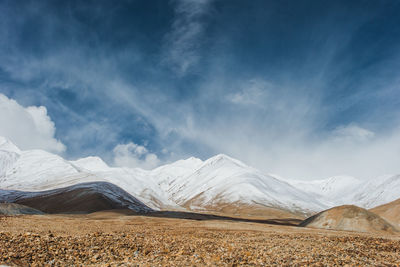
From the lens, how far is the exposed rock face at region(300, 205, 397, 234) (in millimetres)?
60656

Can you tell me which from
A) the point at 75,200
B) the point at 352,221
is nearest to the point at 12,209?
the point at 75,200

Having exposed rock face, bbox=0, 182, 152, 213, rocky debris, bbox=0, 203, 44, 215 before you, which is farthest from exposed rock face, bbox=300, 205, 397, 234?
exposed rock face, bbox=0, 182, 152, 213

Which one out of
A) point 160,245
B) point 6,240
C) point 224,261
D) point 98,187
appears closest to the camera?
point 224,261

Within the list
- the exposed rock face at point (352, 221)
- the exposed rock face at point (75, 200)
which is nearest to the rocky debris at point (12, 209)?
the exposed rock face at point (75, 200)

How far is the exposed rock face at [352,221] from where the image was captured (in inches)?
2388

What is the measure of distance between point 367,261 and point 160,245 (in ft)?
42.8

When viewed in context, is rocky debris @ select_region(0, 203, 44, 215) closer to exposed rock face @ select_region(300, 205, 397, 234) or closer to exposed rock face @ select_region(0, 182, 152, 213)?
exposed rock face @ select_region(0, 182, 152, 213)

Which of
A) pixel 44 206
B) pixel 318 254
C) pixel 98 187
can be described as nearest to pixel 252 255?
pixel 318 254

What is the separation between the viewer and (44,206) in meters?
154

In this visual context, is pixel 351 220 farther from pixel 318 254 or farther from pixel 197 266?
pixel 197 266

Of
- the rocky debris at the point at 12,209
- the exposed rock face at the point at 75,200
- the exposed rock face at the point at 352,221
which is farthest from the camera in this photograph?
the exposed rock face at the point at 75,200

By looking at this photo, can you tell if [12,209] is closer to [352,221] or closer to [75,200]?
[75,200]

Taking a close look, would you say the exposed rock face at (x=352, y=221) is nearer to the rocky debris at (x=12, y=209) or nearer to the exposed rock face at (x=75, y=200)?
the rocky debris at (x=12, y=209)

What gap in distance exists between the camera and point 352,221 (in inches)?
2547
